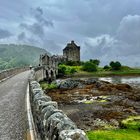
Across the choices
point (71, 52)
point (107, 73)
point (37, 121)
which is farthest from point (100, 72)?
point (37, 121)

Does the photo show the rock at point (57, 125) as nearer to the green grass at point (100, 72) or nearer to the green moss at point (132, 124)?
the green moss at point (132, 124)

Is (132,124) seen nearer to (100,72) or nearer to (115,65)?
(100,72)

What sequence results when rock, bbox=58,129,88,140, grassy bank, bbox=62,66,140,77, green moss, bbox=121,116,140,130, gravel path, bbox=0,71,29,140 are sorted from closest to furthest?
rock, bbox=58,129,88,140 → gravel path, bbox=0,71,29,140 → green moss, bbox=121,116,140,130 → grassy bank, bbox=62,66,140,77

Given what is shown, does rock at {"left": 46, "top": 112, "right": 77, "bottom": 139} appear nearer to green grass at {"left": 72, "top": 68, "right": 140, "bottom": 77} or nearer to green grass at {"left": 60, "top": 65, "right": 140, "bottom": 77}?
green grass at {"left": 60, "top": 65, "right": 140, "bottom": 77}

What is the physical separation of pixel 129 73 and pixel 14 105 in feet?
460

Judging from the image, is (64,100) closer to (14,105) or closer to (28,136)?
(14,105)

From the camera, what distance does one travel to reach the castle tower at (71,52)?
176m

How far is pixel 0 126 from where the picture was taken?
15664mm

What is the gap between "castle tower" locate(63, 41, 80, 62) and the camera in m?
176

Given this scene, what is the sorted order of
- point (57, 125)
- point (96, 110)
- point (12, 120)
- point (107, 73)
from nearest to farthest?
point (57, 125)
point (12, 120)
point (96, 110)
point (107, 73)

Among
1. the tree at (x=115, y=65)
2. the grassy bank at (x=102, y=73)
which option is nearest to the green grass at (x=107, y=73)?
the grassy bank at (x=102, y=73)

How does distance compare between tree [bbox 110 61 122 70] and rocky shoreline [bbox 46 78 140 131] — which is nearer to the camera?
rocky shoreline [bbox 46 78 140 131]

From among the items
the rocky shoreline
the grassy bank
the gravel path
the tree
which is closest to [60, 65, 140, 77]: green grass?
the grassy bank

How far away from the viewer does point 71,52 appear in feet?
578
